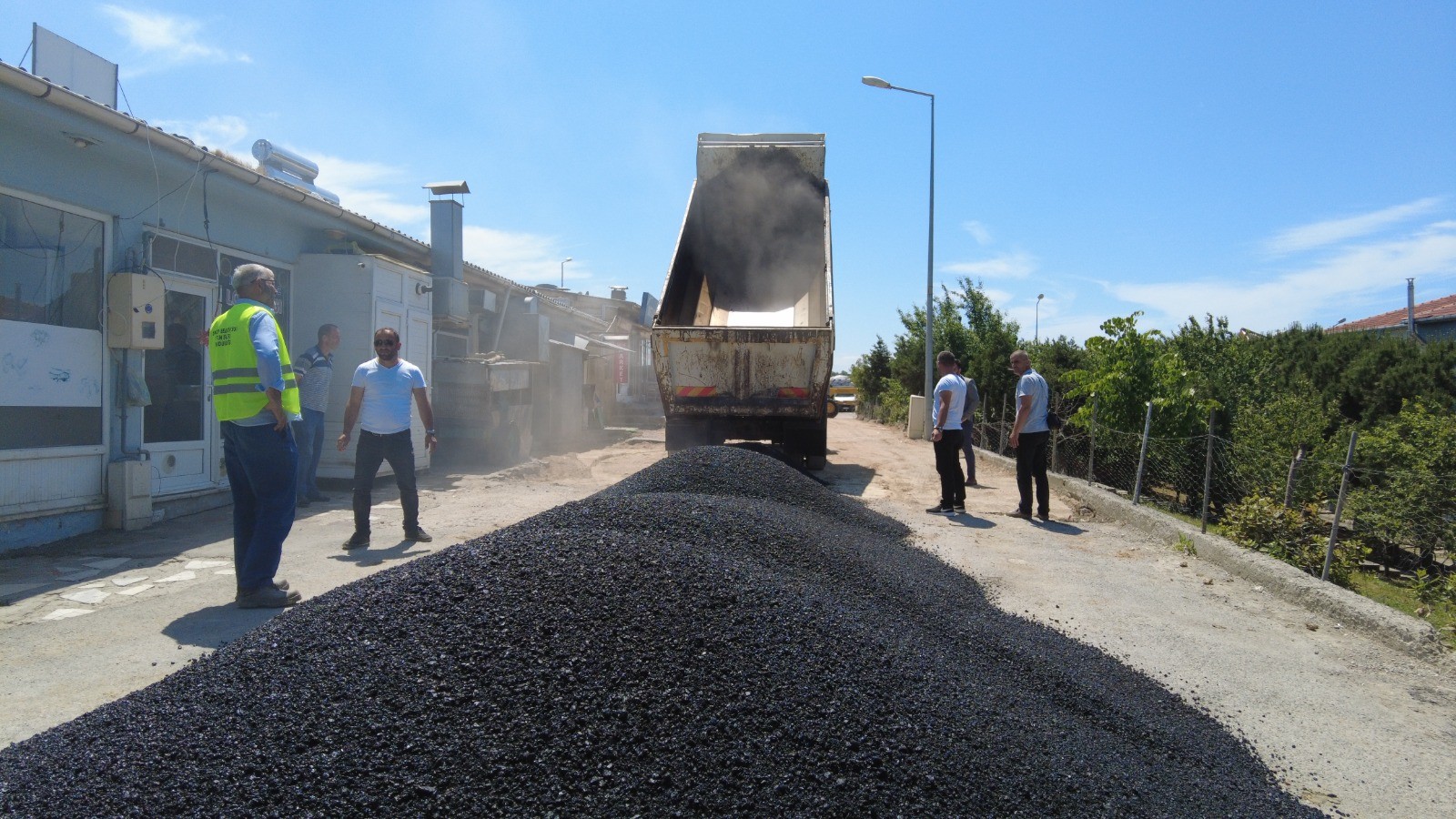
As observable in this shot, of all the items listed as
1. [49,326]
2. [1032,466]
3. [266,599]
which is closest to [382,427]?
[266,599]

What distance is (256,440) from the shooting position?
14.6 feet

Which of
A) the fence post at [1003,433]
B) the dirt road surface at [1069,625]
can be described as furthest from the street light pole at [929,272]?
the dirt road surface at [1069,625]

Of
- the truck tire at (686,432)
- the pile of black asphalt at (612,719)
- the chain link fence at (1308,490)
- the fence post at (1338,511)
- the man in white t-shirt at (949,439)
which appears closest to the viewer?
the pile of black asphalt at (612,719)

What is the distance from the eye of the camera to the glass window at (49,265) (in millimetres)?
5914

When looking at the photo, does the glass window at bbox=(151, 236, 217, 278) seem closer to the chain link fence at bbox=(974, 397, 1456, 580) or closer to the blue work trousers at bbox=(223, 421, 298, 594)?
the blue work trousers at bbox=(223, 421, 298, 594)

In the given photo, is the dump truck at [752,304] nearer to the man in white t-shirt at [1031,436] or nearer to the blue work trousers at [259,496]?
the man in white t-shirt at [1031,436]

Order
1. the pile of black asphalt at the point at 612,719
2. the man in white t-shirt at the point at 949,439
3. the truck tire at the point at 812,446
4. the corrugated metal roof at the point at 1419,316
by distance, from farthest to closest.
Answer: the corrugated metal roof at the point at 1419,316
the truck tire at the point at 812,446
the man in white t-shirt at the point at 949,439
the pile of black asphalt at the point at 612,719

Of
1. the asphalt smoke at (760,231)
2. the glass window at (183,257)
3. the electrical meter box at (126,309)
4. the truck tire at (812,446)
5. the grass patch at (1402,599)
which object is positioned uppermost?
the asphalt smoke at (760,231)

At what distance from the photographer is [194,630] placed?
410 cm

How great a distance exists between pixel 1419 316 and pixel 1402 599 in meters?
27.8

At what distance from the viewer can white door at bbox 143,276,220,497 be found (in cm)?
717

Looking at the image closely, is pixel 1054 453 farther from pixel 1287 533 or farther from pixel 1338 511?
pixel 1338 511

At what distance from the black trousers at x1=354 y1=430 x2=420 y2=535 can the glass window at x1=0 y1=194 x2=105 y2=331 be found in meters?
2.55

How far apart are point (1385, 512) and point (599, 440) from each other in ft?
42.3
